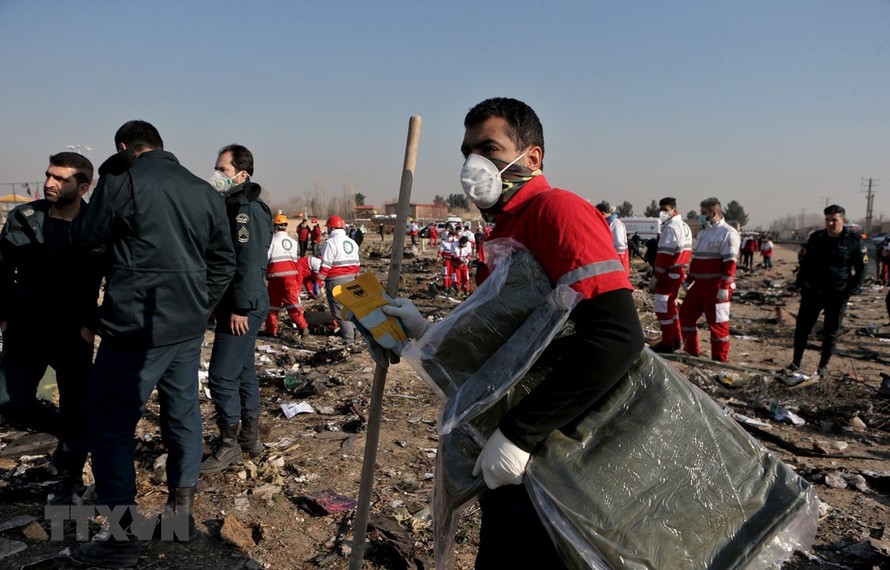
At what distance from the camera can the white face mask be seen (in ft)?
5.97

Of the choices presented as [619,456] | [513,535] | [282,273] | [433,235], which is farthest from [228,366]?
[433,235]

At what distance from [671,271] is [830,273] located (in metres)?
1.96

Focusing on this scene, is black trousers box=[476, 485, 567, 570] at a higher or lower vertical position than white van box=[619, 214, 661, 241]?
lower

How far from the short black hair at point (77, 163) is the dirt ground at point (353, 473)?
196 cm

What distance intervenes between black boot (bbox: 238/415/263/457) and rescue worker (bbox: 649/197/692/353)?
6012 mm

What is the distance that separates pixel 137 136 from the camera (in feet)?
10.2

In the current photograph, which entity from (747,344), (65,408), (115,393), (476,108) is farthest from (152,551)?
(747,344)

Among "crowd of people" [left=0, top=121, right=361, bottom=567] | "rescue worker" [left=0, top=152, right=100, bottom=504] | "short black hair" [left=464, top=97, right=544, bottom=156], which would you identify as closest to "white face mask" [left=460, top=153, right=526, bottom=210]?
"short black hair" [left=464, top=97, right=544, bottom=156]

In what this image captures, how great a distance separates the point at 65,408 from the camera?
3.69 metres

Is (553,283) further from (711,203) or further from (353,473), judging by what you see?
(711,203)

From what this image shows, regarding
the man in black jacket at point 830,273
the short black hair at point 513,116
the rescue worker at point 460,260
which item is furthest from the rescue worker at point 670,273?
Result: the rescue worker at point 460,260

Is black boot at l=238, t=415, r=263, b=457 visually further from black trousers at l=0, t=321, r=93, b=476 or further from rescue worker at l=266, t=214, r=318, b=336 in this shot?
rescue worker at l=266, t=214, r=318, b=336

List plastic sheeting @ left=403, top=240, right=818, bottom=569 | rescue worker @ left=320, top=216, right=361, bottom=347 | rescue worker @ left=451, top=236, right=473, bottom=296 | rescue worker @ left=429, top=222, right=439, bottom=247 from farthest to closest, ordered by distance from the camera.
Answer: rescue worker @ left=429, top=222, right=439, bottom=247, rescue worker @ left=451, top=236, right=473, bottom=296, rescue worker @ left=320, top=216, right=361, bottom=347, plastic sheeting @ left=403, top=240, right=818, bottom=569

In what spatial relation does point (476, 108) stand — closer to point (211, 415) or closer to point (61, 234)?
point (61, 234)
